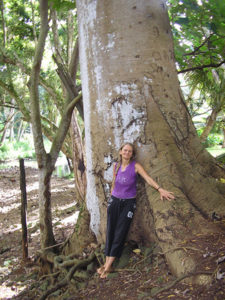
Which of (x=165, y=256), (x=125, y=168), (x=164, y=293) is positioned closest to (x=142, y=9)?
(x=125, y=168)

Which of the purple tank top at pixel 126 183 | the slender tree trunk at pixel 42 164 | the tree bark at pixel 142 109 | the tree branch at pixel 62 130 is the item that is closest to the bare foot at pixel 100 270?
the tree bark at pixel 142 109

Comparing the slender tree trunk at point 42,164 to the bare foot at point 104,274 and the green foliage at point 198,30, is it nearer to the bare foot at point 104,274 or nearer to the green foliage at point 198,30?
the bare foot at point 104,274

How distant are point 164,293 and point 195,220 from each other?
788mm

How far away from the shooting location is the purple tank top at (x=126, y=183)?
360 centimetres

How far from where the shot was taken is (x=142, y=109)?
12.0ft

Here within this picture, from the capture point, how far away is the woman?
141 inches

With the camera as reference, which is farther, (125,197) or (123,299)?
(125,197)

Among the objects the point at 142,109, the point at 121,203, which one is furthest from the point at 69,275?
the point at 142,109

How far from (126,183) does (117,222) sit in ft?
1.57

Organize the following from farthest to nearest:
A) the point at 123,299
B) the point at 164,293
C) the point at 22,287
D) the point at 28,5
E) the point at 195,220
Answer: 1. the point at 28,5
2. the point at 22,287
3. the point at 195,220
4. the point at 123,299
5. the point at 164,293

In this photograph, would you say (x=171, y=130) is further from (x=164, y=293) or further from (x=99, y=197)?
(x=164, y=293)

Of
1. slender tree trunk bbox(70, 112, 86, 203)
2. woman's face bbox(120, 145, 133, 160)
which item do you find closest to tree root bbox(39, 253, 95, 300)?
woman's face bbox(120, 145, 133, 160)

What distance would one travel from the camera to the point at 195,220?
317cm

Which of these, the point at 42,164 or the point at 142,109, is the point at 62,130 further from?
the point at 142,109
